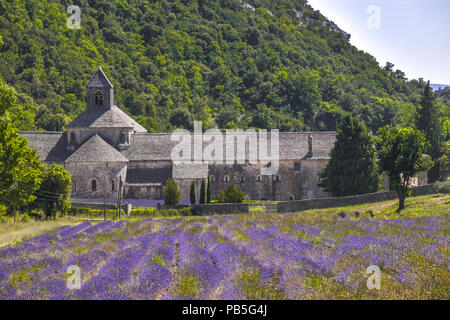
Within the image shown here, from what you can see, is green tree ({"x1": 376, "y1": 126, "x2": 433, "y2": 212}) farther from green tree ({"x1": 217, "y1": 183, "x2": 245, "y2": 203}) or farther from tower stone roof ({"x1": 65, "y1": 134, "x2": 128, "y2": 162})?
tower stone roof ({"x1": 65, "y1": 134, "x2": 128, "y2": 162})

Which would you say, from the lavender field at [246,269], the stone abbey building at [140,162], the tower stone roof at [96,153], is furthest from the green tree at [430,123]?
the lavender field at [246,269]

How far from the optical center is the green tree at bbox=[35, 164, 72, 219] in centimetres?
4478

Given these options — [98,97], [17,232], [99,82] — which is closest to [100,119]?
[98,97]

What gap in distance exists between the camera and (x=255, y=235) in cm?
2239

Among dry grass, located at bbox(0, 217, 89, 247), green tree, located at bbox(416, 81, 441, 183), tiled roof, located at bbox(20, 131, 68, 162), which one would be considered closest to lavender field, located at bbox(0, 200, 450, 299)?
dry grass, located at bbox(0, 217, 89, 247)

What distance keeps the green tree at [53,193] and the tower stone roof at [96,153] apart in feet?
32.7

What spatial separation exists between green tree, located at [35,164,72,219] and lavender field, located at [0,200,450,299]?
2578 cm

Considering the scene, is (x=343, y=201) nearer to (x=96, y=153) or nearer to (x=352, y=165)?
(x=352, y=165)

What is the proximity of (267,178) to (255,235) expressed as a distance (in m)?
40.2

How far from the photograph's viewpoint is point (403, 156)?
4603 cm

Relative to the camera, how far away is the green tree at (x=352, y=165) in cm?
5512

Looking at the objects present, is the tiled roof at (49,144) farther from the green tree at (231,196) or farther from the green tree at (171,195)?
the green tree at (231,196)

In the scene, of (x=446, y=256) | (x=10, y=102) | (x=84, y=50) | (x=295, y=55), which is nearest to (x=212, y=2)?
(x=295, y=55)
